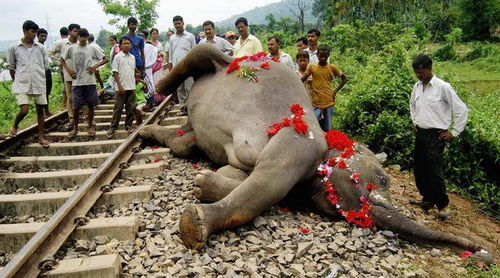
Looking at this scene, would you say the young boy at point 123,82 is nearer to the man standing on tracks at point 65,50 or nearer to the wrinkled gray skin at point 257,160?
the man standing on tracks at point 65,50

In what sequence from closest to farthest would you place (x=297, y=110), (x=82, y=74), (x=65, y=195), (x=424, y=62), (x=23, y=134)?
(x=65, y=195) → (x=297, y=110) → (x=424, y=62) → (x=23, y=134) → (x=82, y=74)

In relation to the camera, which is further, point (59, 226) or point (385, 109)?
point (385, 109)

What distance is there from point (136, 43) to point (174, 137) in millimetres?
3113

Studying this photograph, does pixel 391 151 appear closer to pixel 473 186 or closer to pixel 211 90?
pixel 473 186

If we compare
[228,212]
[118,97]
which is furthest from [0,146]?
[228,212]

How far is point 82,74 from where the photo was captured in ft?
22.4

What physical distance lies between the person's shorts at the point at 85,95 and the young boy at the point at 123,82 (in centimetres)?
43

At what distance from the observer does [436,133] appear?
4773 millimetres

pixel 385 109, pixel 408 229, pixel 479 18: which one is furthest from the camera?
pixel 479 18

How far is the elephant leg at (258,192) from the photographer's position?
3297 millimetres

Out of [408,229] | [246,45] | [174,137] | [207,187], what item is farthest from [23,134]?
[408,229]

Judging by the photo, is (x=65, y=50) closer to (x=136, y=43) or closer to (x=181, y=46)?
(x=136, y=43)

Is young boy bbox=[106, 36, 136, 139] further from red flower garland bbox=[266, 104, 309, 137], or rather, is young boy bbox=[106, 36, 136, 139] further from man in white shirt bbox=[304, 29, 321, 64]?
red flower garland bbox=[266, 104, 309, 137]

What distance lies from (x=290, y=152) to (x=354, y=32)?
19317mm
